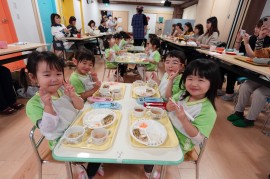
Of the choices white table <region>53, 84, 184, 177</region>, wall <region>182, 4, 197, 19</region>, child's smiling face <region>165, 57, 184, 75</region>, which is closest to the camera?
white table <region>53, 84, 184, 177</region>

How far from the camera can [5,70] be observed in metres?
2.34

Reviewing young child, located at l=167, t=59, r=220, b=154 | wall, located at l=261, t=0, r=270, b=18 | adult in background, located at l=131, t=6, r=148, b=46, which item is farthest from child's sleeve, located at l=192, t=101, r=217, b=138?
wall, located at l=261, t=0, r=270, b=18

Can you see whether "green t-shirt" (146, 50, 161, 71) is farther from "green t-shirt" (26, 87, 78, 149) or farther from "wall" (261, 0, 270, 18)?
"wall" (261, 0, 270, 18)

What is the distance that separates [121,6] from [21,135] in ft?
41.0

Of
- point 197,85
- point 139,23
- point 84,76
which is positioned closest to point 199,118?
point 197,85

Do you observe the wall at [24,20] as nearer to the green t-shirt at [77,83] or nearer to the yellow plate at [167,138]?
the green t-shirt at [77,83]

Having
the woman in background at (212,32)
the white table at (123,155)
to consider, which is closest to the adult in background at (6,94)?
the white table at (123,155)

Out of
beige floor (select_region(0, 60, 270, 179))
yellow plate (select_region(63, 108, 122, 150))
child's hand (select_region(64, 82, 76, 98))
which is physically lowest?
beige floor (select_region(0, 60, 270, 179))

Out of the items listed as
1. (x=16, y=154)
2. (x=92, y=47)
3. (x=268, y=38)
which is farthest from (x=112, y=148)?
(x=92, y=47)

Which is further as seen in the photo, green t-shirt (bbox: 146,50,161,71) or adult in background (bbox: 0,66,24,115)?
green t-shirt (bbox: 146,50,161,71)

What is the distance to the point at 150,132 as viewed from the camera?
86 centimetres

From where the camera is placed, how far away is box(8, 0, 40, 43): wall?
3.98 m

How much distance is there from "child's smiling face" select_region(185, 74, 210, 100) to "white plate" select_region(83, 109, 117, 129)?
1.79 feet

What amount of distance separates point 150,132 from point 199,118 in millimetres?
321
